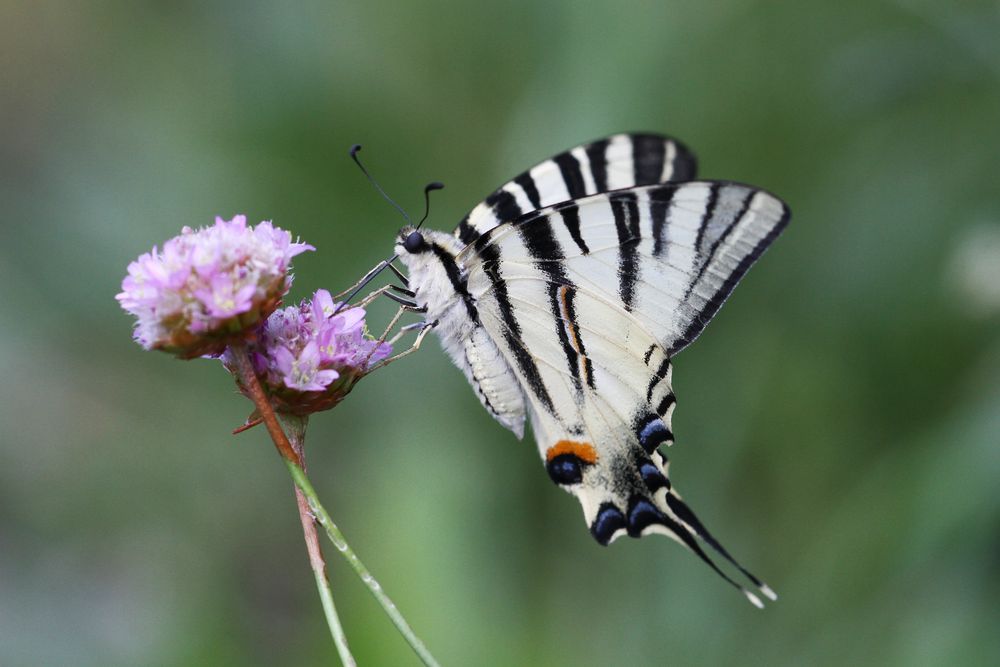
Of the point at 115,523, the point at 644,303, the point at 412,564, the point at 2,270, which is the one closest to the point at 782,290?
the point at 644,303

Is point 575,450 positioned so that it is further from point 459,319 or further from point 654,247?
point 654,247

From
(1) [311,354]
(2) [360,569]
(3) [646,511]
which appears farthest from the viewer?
(3) [646,511]

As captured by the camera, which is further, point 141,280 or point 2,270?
point 2,270

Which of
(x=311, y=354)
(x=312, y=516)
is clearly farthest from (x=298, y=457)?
(x=311, y=354)

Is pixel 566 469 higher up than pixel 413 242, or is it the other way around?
pixel 413 242

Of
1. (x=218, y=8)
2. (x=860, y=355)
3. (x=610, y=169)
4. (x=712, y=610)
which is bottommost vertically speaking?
(x=712, y=610)

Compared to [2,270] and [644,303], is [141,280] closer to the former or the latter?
[644,303]
